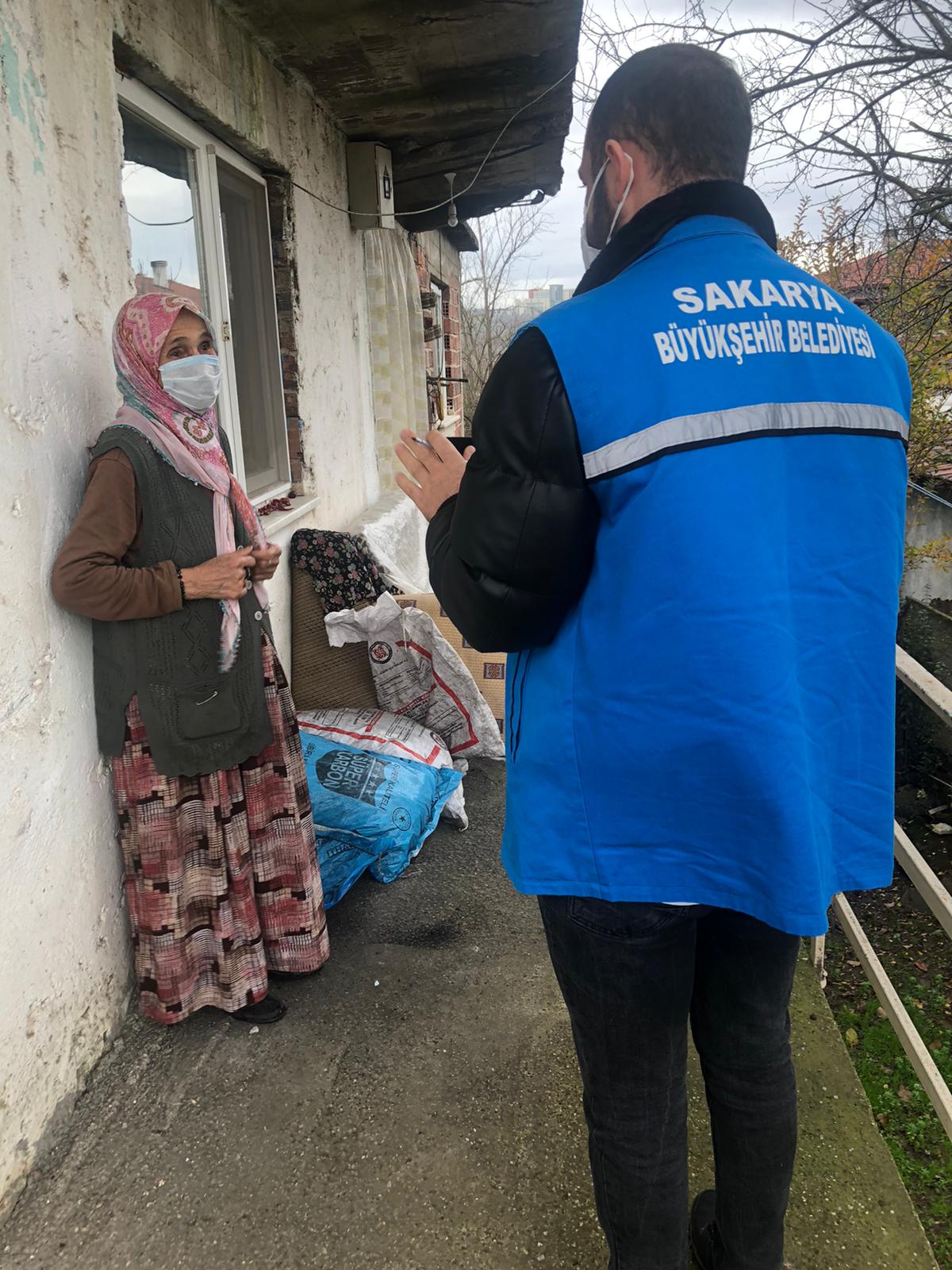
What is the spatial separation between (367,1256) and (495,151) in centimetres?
548

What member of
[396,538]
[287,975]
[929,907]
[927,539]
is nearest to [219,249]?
[396,538]

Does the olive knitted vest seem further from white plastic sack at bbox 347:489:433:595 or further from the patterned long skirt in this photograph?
white plastic sack at bbox 347:489:433:595

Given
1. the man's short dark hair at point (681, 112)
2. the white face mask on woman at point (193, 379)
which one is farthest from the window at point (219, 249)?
the man's short dark hair at point (681, 112)

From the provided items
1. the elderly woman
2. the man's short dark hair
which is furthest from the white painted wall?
the man's short dark hair

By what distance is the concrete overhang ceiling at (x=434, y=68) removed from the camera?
3301 millimetres

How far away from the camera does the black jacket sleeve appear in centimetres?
109

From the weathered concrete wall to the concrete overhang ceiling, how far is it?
532cm

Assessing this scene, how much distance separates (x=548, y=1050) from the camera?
7.32 ft

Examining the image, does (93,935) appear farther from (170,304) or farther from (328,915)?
(170,304)

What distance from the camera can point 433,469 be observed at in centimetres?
138

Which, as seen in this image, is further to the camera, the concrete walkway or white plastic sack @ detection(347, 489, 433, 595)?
white plastic sack @ detection(347, 489, 433, 595)

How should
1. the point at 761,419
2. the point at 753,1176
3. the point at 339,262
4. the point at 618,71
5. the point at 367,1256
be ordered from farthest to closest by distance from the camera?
the point at 339,262 → the point at 367,1256 → the point at 753,1176 → the point at 618,71 → the point at 761,419

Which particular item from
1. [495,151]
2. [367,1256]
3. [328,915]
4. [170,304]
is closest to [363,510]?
[495,151]

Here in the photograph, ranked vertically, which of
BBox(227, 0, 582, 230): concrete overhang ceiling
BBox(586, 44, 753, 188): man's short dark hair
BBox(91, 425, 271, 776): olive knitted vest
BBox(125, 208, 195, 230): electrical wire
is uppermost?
BBox(227, 0, 582, 230): concrete overhang ceiling
